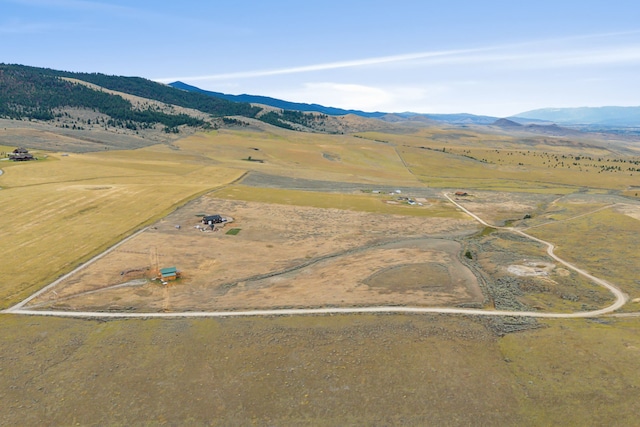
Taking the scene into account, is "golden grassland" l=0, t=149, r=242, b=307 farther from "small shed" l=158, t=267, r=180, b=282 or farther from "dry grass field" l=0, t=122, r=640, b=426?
"small shed" l=158, t=267, r=180, b=282

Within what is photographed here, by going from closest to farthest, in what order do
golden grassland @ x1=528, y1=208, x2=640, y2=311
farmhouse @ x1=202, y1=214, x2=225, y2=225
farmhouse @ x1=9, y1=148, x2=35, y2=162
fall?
golden grassland @ x1=528, y1=208, x2=640, y2=311 < farmhouse @ x1=202, y1=214, x2=225, y2=225 < farmhouse @ x1=9, y1=148, x2=35, y2=162

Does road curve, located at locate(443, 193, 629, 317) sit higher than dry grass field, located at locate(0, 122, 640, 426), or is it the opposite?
road curve, located at locate(443, 193, 629, 317)

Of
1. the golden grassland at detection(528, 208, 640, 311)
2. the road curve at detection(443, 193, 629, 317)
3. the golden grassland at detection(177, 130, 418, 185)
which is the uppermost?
the golden grassland at detection(177, 130, 418, 185)

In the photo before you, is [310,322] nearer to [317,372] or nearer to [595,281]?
[317,372]

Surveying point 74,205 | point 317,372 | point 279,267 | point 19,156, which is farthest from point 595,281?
point 19,156

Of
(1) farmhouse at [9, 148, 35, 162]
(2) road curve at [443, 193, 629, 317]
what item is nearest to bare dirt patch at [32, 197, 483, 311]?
(2) road curve at [443, 193, 629, 317]

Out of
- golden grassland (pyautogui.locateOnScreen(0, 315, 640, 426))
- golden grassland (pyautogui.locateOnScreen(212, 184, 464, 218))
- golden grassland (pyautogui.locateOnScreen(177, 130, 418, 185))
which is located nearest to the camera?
golden grassland (pyautogui.locateOnScreen(0, 315, 640, 426))
